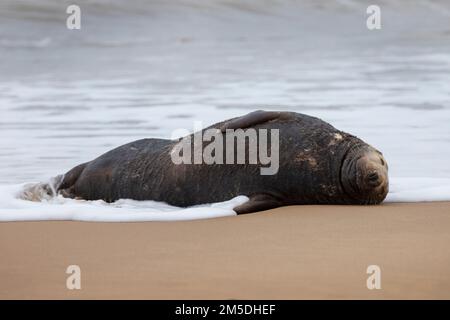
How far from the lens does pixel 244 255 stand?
20.6 ft

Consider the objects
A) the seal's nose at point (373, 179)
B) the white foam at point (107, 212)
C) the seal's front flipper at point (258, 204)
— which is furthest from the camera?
the seal's nose at point (373, 179)

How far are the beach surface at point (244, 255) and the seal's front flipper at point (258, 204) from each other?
0.10 metres

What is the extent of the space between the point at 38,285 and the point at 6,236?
1.63m

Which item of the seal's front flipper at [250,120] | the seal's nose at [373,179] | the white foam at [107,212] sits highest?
the seal's front flipper at [250,120]

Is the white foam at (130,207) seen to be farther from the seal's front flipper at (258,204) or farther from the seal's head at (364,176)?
the seal's head at (364,176)

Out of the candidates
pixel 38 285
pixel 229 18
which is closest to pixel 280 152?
pixel 38 285

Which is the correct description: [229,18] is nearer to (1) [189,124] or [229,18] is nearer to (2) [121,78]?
(2) [121,78]

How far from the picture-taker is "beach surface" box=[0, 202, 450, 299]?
17.6 ft

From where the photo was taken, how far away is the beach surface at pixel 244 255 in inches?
211

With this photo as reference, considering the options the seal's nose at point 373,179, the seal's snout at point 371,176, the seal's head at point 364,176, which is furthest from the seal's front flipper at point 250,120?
the seal's nose at point 373,179

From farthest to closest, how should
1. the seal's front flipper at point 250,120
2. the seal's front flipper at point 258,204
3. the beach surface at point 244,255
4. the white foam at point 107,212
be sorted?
the seal's front flipper at point 250,120 < the seal's front flipper at point 258,204 < the white foam at point 107,212 < the beach surface at point 244,255

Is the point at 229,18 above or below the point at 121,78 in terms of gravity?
above

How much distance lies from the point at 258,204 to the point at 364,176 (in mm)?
808
